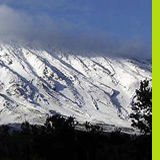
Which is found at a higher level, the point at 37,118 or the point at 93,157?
the point at 37,118

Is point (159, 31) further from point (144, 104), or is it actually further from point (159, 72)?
point (144, 104)

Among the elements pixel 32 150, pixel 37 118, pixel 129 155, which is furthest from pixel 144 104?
pixel 37 118

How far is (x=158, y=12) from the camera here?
2.37 metres

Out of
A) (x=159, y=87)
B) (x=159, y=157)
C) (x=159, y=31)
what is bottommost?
(x=159, y=157)

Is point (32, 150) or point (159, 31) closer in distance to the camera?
point (159, 31)

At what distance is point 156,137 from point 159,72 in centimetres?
33

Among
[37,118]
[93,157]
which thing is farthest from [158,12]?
[37,118]

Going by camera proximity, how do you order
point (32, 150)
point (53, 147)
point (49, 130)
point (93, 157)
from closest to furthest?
point (93, 157) → point (53, 147) → point (32, 150) → point (49, 130)

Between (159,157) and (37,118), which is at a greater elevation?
(37,118)

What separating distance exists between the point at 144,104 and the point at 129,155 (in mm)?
4590

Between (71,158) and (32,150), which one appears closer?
(71,158)

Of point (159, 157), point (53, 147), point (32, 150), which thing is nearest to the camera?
point (159, 157)

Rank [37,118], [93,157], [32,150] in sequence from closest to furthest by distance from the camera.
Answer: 1. [93,157]
2. [32,150]
3. [37,118]

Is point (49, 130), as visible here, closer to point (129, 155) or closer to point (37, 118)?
point (129, 155)
